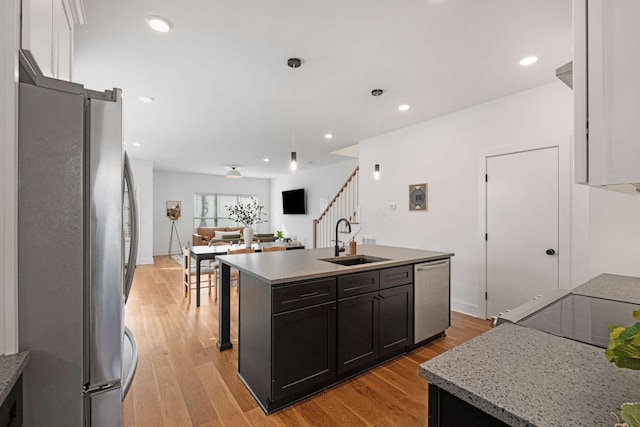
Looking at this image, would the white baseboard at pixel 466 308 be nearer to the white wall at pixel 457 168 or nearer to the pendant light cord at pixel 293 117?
the white wall at pixel 457 168

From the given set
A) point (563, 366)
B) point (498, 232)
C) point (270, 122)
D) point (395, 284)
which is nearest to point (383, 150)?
point (270, 122)

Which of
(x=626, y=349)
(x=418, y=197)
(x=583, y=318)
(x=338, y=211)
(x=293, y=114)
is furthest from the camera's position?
(x=338, y=211)

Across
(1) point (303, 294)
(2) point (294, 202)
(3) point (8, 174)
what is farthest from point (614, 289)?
(2) point (294, 202)

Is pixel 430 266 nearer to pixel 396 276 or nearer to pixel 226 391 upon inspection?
pixel 396 276

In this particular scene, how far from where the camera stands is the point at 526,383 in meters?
0.77

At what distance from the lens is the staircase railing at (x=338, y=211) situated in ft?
20.4

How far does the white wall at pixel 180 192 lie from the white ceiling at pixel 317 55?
547 centimetres

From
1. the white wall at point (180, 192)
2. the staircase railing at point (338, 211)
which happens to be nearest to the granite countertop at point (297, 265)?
the staircase railing at point (338, 211)

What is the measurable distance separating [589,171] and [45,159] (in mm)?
1501

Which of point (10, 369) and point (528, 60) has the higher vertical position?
point (528, 60)

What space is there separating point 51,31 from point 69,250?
3.26 feet

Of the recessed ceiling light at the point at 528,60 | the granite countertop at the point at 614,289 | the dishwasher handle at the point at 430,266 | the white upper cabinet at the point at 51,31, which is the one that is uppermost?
the recessed ceiling light at the point at 528,60

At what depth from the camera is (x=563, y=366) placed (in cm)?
85

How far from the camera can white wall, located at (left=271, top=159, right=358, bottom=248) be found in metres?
7.88
